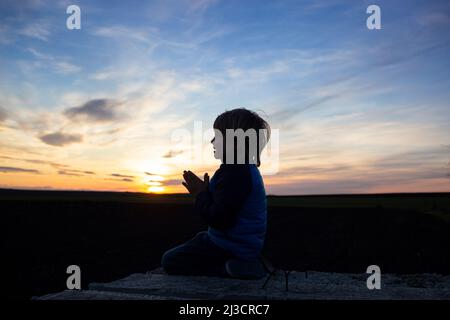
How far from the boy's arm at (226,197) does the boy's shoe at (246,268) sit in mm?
378

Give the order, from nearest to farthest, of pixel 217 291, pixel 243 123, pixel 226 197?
pixel 217 291, pixel 226 197, pixel 243 123

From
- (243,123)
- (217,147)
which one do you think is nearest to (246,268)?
(217,147)

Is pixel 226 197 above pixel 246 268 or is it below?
above

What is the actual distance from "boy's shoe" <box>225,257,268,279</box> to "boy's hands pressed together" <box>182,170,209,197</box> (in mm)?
759

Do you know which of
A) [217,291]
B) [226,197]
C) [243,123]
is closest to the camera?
[217,291]

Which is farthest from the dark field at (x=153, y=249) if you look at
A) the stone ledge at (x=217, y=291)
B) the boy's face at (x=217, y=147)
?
the boy's face at (x=217, y=147)

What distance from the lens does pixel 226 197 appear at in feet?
14.2

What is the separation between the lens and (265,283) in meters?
4.30

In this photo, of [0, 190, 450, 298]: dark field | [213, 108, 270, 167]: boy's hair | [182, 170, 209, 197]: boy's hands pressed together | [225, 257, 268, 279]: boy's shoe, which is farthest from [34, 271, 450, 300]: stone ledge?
[0, 190, 450, 298]: dark field

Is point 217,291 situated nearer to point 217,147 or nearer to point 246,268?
point 246,268

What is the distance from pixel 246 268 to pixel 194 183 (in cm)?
98

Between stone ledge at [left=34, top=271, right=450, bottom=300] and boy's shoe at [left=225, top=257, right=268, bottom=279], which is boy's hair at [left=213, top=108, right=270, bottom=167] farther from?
stone ledge at [left=34, top=271, right=450, bottom=300]

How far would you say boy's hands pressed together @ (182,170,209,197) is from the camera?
4703 mm
